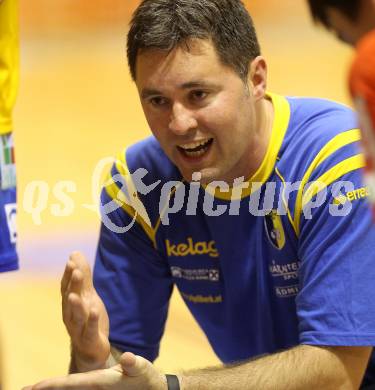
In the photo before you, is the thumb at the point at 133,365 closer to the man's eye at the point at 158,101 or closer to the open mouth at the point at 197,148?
the open mouth at the point at 197,148

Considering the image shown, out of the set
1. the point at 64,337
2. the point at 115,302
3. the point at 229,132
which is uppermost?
the point at 229,132

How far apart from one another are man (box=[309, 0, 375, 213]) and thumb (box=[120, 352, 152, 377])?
3.54 feet

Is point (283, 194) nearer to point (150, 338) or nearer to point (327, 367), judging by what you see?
point (327, 367)

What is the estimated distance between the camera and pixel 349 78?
1663 mm

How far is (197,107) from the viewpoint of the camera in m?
2.93

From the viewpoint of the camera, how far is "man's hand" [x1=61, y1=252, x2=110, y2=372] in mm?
2893

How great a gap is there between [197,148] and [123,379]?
708mm

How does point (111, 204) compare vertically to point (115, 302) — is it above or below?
above

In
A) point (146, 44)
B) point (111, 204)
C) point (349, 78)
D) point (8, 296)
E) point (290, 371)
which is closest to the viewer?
point (349, 78)

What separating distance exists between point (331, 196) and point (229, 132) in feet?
1.14

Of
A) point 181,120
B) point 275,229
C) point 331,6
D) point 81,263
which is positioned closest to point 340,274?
point 275,229

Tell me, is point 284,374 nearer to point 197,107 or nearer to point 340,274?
point 340,274

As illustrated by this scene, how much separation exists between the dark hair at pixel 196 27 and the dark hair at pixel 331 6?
112 centimetres

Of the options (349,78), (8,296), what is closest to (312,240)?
(349,78)
